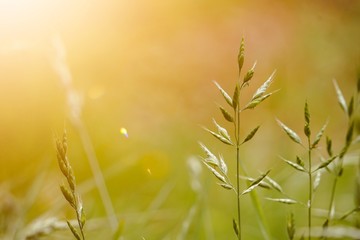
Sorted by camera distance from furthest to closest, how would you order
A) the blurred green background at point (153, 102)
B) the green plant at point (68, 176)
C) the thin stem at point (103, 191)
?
1. the blurred green background at point (153, 102)
2. the thin stem at point (103, 191)
3. the green plant at point (68, 176)

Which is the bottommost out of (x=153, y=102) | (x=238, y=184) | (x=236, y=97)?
(x=153, y=102)

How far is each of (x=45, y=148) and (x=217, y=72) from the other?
3.19m

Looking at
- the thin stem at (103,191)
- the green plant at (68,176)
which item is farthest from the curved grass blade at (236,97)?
the thin stem at (103,191)

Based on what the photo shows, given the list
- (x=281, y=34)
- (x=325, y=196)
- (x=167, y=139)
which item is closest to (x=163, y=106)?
(x=167, y=139)

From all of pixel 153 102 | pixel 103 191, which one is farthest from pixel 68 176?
pixel 153 102

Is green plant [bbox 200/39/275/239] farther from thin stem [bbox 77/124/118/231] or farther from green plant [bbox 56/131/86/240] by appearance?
thin stem [bbox 77/124/118/231]

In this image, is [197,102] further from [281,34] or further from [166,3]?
[166,3]

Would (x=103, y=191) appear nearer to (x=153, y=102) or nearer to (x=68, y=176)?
(x=68, y=176)

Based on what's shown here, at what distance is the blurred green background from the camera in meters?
2.22

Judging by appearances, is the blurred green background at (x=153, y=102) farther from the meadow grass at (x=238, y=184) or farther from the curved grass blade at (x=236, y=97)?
the curved grass blade at (x=236, y=97)

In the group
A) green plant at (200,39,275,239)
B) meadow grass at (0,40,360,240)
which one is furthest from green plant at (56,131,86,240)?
green plant at (200,39,275,239)

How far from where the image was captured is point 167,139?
3711mm

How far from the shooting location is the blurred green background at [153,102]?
2219 mm

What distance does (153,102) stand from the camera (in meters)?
4.04
